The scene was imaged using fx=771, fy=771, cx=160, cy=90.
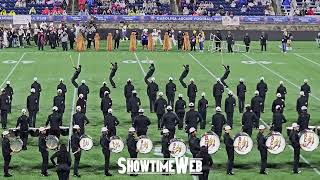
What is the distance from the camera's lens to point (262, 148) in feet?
60.3

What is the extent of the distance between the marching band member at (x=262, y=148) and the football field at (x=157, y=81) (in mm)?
245

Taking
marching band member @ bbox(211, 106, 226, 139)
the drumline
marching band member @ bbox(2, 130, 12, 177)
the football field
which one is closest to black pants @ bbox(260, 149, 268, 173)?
the football field

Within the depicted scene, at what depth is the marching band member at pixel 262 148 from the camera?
18.2 m

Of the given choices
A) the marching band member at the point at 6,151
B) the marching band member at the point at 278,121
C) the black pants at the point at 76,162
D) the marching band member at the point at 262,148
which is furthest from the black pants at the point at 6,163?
the marching band member at the point at 278,121

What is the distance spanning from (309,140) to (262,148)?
1.12m

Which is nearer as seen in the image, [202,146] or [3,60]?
[202,146]

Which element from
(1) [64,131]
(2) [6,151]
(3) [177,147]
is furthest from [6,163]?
(3) [177,147]

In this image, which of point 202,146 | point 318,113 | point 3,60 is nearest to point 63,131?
point 202,146

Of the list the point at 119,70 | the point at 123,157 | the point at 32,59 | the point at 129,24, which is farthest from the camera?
the point at 129,24

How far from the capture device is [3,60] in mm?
37219

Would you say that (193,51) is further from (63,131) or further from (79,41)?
(63,131)

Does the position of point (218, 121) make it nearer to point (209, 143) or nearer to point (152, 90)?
point (209, 143)

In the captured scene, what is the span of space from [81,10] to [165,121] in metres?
30.4

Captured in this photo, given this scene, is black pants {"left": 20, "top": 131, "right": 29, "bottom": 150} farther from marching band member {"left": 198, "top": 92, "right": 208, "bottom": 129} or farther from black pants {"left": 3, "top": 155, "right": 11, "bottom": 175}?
marching band member {"left": 198, "top": 92, "right": 208, "bottom": 129}
